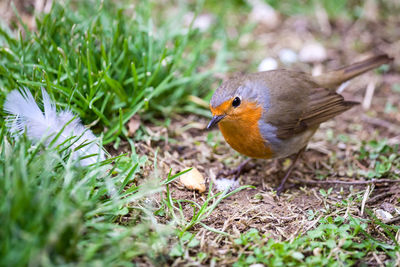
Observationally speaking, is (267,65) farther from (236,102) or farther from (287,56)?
(236,102)

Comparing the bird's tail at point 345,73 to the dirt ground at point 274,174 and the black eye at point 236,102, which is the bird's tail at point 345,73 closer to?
the dirt ground at point 274,174

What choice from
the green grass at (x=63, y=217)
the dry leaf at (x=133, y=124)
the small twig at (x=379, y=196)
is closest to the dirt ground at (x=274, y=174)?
the small twig at (x=379, y=196)

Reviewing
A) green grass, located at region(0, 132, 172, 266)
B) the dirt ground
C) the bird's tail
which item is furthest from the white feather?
the bird's tail

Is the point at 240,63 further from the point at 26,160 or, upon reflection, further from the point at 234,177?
the point at 26,160

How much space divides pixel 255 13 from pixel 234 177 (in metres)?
3.76

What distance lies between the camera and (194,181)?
12.2 ft

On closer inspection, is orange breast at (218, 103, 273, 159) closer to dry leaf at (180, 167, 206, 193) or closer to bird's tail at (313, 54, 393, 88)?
dry leaf at (180, 167, 206, 193)

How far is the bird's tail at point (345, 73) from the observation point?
15.4ft

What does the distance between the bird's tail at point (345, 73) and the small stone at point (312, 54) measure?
128 cm

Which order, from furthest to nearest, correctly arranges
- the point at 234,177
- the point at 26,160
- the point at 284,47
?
1. the point at 284,47
2. the point at 234,177
3. the point at 26,160

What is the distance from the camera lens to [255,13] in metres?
6.86

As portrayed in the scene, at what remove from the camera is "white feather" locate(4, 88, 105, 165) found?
3.12 meters

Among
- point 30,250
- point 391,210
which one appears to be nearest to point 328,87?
point 391,210

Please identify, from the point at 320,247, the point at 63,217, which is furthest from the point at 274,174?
the point at 63,217
